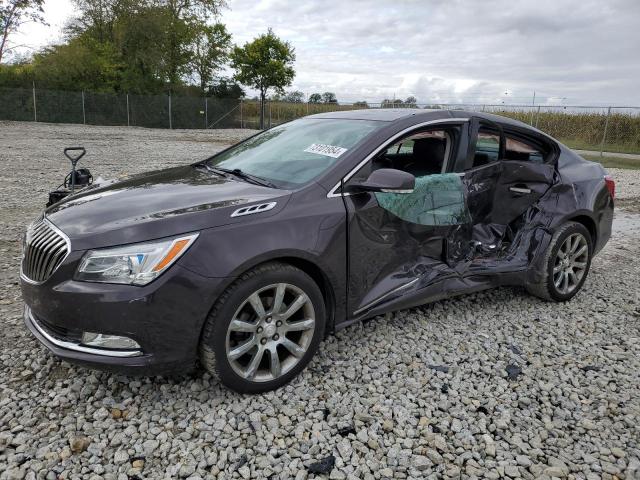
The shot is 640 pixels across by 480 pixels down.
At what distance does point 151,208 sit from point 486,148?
8.37 feet

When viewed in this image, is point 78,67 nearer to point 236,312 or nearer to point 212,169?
point 212,169

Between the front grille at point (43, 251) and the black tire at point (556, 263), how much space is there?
3572 mm

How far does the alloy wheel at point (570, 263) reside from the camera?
14.4 feet

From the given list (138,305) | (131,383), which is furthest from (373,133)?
(131,383)

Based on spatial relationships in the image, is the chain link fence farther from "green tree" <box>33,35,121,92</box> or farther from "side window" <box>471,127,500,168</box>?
"side window" <box>471,127,500,168</box>

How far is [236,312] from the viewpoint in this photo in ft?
8.82

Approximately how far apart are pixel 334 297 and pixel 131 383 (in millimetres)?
1296

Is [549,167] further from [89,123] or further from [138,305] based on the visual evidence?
[89,123]

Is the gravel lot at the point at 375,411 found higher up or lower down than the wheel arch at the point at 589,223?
lower down

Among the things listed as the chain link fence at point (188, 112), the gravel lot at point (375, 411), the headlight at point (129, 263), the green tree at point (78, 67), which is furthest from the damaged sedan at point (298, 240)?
the green tree at point (78, 67)

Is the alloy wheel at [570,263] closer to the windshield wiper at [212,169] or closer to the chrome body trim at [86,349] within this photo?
the windshield wiper at [212,169]

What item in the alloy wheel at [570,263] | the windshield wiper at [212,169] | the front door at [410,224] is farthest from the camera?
the alloy wheel at [570,263]

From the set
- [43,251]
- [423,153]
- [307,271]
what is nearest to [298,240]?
[307,271]

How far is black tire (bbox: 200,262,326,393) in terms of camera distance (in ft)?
8.65
